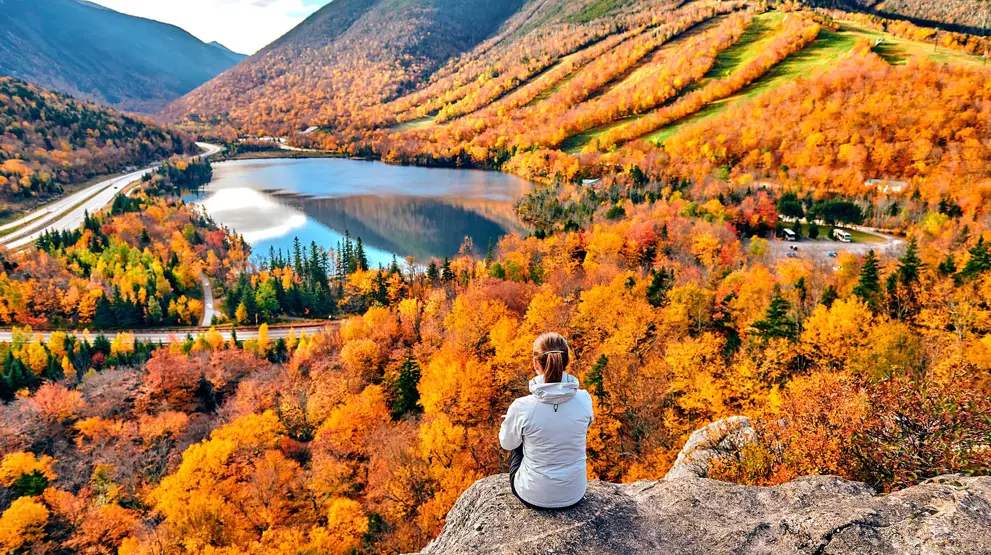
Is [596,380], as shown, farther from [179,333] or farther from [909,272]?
[179,333]

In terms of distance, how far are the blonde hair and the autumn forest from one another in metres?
6.25

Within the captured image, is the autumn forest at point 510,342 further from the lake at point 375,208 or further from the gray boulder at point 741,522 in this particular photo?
the lake at point 375,208

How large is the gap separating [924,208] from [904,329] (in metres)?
73.2

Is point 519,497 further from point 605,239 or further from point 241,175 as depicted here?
point 241,175

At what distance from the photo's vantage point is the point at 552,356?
523 cm

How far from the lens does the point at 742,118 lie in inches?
5241

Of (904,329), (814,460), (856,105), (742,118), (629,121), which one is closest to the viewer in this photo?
(814,460)

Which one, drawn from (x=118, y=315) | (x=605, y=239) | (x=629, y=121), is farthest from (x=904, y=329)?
(x=629, y=121)

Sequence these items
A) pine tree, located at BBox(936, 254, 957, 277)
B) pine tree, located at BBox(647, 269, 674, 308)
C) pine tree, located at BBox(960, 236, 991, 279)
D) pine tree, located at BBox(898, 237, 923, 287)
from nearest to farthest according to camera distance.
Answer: pine tree, located at BBox(960, 236, 991, 279) → pine tree, located at BBox(898, 237, 923, 287) → pine tree, located at BBox(936, 254, 957, 277) → pine tree, located at BBox(647, 269, 674, 308)

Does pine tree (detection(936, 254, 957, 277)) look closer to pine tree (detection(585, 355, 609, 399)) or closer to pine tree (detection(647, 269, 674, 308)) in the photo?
pine tree (detection(647, 269, 674, 308))

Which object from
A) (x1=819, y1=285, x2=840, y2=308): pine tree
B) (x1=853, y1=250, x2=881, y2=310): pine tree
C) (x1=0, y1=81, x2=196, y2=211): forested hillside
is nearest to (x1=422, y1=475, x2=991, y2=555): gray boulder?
(x1=819, y1=285, x2=840, y2=308): pine tree

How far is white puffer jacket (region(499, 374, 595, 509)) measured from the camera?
17.8 feet

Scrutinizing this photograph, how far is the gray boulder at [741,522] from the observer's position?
5855mm

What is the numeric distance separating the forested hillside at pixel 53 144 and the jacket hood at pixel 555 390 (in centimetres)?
16172
